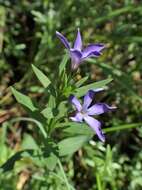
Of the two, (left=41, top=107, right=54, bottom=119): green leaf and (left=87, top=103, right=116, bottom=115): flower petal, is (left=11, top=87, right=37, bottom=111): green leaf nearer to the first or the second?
(left=41, top=107, right=54, bottom=119): green leaf

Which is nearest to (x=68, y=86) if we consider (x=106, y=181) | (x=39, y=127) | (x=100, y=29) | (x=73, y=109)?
(x=73, y=109)

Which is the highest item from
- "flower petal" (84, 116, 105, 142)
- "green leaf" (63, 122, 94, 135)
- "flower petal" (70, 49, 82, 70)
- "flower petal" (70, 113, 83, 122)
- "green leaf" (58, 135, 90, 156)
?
"flower petal" (70, 49, 82, 70)

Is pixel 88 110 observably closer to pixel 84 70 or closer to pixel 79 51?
pixel 79 51

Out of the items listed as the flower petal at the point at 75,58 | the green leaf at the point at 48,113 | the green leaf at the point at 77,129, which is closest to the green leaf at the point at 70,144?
the green leaf at the point at 77,129

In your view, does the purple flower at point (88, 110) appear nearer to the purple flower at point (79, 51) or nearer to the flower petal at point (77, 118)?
the flower petal at point (77, 118)

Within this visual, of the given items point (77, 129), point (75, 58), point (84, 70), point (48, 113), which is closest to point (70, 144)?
point (77, 129)

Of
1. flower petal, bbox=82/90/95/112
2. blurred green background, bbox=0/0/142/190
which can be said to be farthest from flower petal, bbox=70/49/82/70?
→ blurred green background, bbox=0/0/142/190
